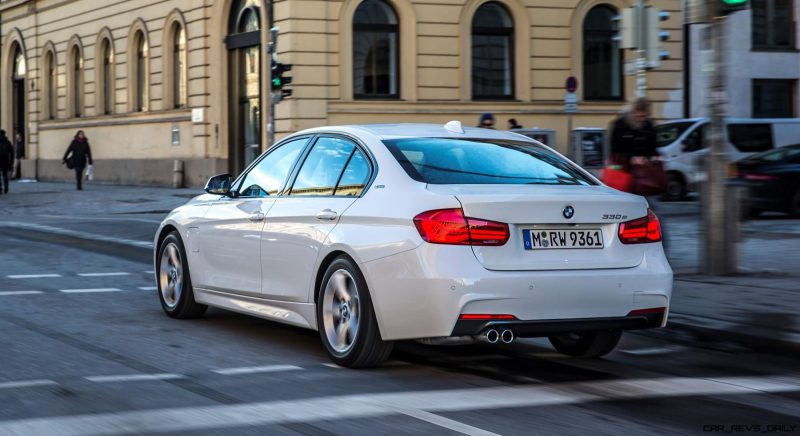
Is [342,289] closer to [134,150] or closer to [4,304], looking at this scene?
[4,304]

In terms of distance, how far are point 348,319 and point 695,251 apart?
26.0ft

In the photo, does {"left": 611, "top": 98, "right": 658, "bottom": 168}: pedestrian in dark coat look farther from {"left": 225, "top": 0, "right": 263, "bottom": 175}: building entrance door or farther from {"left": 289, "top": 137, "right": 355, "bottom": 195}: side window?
{"left": 225, "top": 0, "right": 263, "bottom": 175}: building entrance door

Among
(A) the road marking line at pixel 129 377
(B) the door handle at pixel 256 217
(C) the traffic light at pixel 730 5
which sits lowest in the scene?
(A) the road marking line at pixel 129 377

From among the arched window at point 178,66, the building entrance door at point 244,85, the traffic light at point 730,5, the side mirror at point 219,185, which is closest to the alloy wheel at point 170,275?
the side mirror at point 219,185

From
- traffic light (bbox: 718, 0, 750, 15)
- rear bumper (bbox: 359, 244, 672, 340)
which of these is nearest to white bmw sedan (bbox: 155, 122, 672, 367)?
rear bumper (bbox: 359, 244, 672, 340)

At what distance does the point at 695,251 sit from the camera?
1394cm

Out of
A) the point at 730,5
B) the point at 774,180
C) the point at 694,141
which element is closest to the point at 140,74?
the point at 694,141

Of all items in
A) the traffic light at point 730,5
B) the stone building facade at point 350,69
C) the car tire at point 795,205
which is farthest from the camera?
the stone building facade at point 350,69

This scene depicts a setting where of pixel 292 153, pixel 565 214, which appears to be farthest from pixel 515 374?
pixel 292 153

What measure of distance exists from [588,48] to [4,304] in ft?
76.8

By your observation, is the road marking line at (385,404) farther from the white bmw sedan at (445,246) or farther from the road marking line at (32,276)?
the road marking line at (32,276)

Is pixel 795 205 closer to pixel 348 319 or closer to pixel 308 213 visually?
pixel 308 213

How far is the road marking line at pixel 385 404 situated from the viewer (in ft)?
17.6

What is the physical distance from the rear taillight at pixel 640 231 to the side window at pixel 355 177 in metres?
1.47
